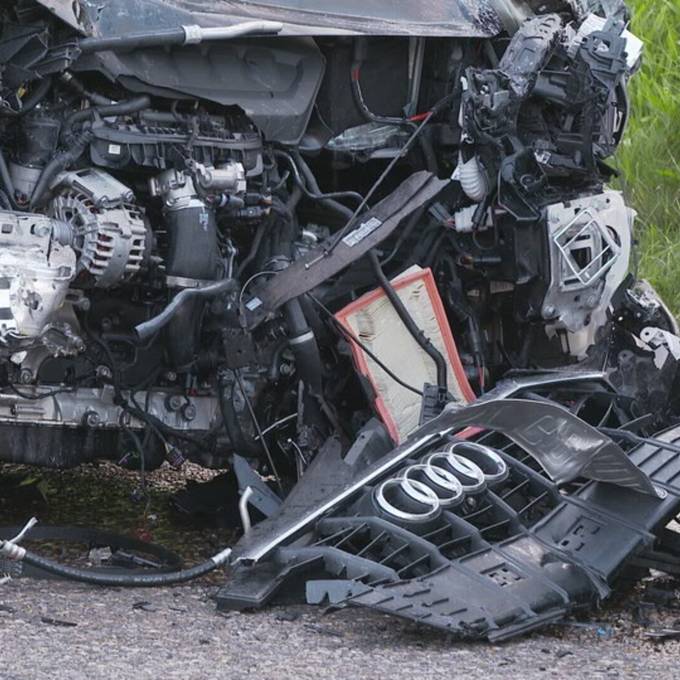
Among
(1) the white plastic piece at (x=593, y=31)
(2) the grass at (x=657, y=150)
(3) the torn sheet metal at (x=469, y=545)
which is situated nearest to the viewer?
(3) the torn sheet metal at (x=469, y=545)

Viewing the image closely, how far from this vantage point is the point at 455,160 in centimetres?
687

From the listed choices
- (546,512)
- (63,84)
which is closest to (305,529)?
(546,512)

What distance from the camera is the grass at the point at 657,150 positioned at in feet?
33.1

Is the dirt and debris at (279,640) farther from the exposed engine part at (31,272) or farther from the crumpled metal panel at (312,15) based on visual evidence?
the crumpled metal panel at (312,15)

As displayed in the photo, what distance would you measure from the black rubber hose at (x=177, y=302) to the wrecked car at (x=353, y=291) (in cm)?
2

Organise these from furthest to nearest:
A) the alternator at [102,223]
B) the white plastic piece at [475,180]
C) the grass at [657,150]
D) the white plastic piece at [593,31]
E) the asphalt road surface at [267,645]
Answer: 1. the grass at [657,150]
2. the white plastic piece at [593,31]
3. the white plastic piece at [475,180]
4. the alternator at [102,223]
5. the asphalt road surface at [267,645]

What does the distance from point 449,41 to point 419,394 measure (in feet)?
4.60

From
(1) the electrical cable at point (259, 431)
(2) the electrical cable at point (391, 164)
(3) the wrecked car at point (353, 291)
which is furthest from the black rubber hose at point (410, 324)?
(1) the electrical cable at point (259, 431)

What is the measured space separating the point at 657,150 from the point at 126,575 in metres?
6.18

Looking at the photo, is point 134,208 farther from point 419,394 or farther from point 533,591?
point 533,591

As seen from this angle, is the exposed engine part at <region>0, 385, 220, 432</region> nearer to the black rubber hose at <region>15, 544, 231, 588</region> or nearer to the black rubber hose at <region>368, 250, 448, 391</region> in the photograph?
the black rubber hose at <region>15, 544, 231, 588</region>

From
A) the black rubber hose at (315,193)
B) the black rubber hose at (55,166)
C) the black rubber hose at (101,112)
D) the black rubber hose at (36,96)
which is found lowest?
the black rubber hose at (315,193)

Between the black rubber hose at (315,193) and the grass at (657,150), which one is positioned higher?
the black rubber hose at (315,193)

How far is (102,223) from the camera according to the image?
225 inches
